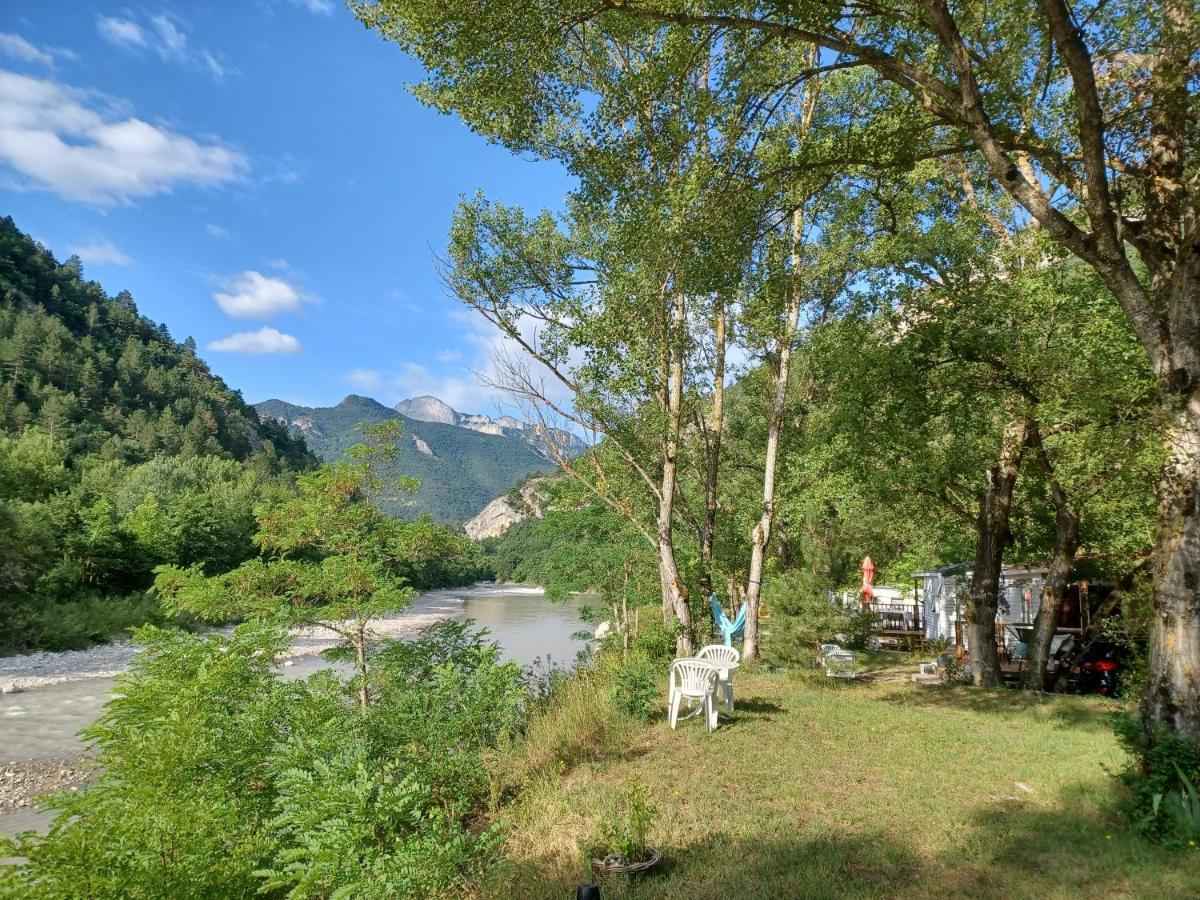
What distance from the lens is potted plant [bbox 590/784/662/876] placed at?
3652 millimetres

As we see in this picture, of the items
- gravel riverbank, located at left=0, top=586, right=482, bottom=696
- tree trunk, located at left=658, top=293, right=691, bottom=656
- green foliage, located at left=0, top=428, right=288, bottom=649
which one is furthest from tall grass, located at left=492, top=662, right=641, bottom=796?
green foliage, located at left=0, top=428, right=288, bottom=649

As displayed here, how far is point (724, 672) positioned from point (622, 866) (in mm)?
4049

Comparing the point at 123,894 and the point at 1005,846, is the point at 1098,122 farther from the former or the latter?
the point at 123,894

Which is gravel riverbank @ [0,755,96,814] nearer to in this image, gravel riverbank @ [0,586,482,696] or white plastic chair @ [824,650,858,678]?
gravel riverbank @ [0,586,482,696]

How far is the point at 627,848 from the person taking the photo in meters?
3.73

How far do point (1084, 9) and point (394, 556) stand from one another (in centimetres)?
976

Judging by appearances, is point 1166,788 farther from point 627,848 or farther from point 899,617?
point 899,617

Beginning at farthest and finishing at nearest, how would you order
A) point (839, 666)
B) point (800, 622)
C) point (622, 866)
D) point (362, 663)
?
point (839, 666)
point (800, 622)
point (362, 663)
point (622, 866)

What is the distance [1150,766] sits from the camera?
3.87 meters

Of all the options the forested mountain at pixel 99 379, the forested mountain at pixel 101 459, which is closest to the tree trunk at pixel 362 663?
the forested mountain at pixel 101 459

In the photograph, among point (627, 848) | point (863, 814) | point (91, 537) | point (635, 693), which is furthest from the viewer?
point (91, 537)

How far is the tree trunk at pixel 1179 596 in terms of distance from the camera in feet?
12.7

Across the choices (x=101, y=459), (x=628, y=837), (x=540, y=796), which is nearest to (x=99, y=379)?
(x=101, y=459)

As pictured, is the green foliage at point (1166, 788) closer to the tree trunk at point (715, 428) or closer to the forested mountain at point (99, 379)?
the tree trunk at point (715, 428)
